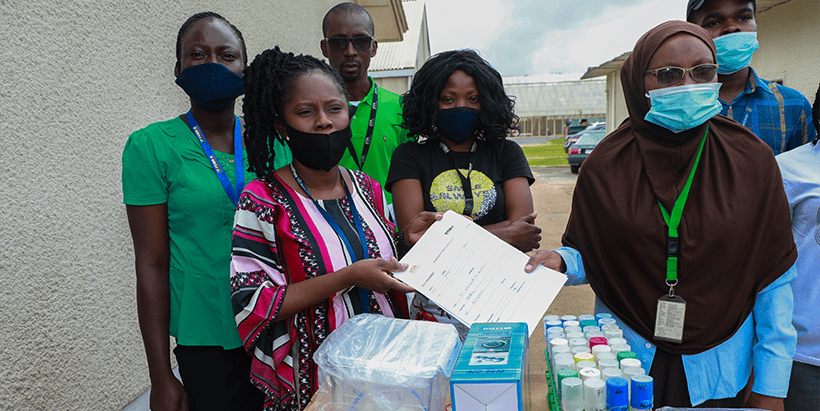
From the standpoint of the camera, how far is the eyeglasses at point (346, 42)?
10.1 ft

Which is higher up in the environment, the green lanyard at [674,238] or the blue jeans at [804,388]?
the green lanyard at [674,238]

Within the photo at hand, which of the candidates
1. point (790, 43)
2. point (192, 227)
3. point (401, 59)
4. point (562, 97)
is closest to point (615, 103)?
point (401, 59)

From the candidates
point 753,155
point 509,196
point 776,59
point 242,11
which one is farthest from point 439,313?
point 776,59

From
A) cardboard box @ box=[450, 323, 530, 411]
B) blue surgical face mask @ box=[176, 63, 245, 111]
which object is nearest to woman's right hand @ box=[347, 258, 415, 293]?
cardboard box @ box=[450, 323, 530, 411]

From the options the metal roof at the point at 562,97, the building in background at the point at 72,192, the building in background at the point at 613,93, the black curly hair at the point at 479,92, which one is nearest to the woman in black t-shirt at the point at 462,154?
the black curly hair at the point at 479,92

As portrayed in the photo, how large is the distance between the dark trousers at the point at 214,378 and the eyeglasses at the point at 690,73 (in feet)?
6.27

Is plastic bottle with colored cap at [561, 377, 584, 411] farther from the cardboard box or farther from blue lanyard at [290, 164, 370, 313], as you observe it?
blue lanyard at [290, 164, 370, 313]

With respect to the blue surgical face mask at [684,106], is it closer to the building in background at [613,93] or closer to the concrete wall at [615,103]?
the building in background at [613,93]

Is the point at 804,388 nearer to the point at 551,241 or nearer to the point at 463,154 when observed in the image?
the point at 463,154

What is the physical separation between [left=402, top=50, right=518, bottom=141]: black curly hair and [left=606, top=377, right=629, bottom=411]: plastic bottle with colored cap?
1.29 meters

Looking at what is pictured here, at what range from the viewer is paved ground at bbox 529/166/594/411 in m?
1.56

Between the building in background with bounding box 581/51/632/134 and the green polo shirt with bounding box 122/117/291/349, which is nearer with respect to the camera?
the green polo shirt with bounding box 122/117/291/349

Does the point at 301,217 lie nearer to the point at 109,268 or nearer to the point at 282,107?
the point at 282,107

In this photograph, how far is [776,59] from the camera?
10164 millimetres
